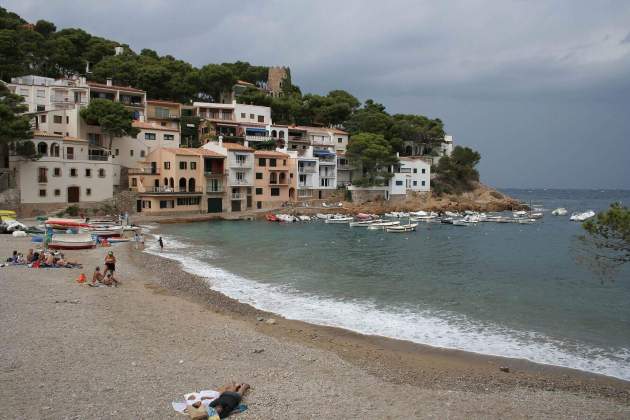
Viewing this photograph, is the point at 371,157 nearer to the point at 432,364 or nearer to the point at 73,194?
the point at 73,194

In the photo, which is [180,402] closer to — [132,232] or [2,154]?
[132,232]

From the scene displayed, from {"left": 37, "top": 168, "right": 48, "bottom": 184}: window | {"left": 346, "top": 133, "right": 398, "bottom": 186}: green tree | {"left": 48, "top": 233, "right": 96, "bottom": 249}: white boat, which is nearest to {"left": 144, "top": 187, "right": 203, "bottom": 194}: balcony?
{"left": 37, "top": 168, "right": 48, "bottom": 184}: window

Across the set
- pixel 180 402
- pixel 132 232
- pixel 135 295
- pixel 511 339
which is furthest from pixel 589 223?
pixel 132 232

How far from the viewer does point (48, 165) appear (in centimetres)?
5194

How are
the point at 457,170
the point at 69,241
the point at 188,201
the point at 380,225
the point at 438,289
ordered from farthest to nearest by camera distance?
1. the point at 457,170
2. the point at 188,201
3. the point at 380,225
4. the point at 69,241
5. the point at 438,289

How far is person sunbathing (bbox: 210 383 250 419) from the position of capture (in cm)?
946

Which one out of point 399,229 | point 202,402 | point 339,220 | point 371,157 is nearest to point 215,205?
point 339,220

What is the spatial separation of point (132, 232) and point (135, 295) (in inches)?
1064

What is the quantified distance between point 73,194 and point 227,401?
5144 centimetres

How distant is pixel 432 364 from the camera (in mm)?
14617

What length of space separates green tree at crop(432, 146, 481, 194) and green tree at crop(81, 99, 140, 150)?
184ft

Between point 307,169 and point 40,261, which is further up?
point 307,169

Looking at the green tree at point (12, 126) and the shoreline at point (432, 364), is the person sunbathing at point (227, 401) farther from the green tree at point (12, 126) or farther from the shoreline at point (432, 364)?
the green tree at point (12, 126)

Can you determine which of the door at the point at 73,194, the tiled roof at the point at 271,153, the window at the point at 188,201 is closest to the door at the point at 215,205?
the window at the point at 188,201
